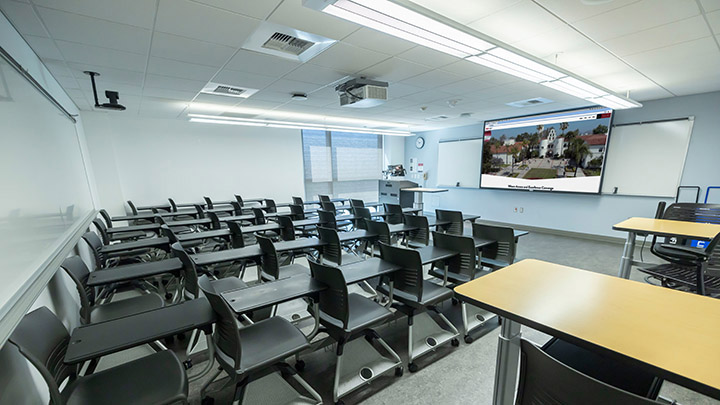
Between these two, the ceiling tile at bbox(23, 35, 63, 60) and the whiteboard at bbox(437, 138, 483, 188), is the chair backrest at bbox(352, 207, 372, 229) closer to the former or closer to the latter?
the ceiling tile at bbox(23, 35, 63, 60)

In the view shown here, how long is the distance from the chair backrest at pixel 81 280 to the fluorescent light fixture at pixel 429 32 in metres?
2.53

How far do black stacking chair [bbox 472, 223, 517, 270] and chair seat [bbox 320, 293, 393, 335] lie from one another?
163 centimetres

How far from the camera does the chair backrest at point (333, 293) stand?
5.80 feet

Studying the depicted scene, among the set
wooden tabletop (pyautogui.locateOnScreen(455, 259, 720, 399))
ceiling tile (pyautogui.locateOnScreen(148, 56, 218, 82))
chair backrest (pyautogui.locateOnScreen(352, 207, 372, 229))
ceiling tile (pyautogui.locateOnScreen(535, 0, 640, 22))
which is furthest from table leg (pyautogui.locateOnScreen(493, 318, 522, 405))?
ceiling tile (pyautogui.locateOnScreen(148, 56, 218, 82))

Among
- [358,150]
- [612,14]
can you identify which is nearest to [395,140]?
[358,150]

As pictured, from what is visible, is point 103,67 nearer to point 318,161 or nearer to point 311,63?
point 311,63

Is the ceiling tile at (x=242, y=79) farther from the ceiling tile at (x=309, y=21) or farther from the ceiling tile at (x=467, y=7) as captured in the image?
the ceiling tile at (x=467, y=7)

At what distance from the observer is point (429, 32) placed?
1.96 meters

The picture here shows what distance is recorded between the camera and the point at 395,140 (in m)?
9.70

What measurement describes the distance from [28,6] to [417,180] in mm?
8976

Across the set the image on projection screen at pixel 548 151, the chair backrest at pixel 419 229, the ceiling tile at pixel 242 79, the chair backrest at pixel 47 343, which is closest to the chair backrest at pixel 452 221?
the chair backrest at pixel 419 229

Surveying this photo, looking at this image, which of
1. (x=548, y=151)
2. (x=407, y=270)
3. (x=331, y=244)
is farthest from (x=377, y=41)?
(x=548, y=151)

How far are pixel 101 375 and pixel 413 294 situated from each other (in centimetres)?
203

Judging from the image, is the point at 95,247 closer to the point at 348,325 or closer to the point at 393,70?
the point at 348,325
